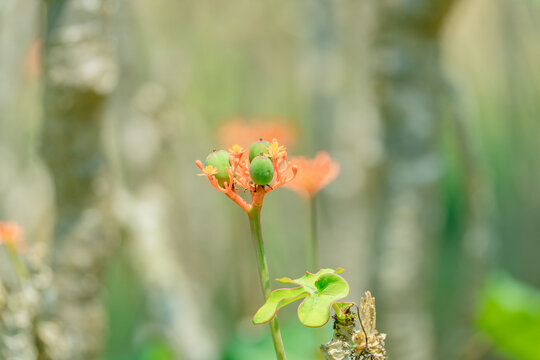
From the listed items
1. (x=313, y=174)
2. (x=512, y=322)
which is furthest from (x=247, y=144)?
(x=313, y=174)

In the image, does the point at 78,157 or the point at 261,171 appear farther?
the point at 78,157

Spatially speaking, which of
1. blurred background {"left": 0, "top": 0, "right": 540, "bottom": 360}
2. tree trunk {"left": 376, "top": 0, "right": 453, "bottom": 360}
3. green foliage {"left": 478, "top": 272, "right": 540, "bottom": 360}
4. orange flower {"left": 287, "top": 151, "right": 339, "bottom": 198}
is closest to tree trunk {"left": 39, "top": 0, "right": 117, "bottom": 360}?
blurred background {"left": 0, "top": 0, "right": 540, "bottom": 360}

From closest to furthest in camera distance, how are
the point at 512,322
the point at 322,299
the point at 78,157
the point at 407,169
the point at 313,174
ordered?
the point at 322,299
the point at 313,174
the point at 78,157
the point at 407,169
the point at 512,322

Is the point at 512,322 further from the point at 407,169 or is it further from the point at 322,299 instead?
the point at 322,299

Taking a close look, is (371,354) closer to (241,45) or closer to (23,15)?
(23,15)

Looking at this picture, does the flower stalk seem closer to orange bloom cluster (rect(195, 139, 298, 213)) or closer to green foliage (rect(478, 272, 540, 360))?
orange bloom cluster (rect(195, 139, 298, 213))

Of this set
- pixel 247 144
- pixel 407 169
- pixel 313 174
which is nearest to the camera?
pixel 313 174
